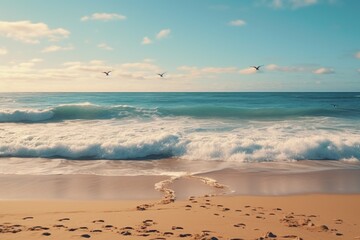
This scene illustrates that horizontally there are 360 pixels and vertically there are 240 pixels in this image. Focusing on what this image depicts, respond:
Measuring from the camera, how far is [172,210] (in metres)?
6.55

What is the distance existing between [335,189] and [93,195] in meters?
5.91

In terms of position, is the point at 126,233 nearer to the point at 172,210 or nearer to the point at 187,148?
the point at 172,210

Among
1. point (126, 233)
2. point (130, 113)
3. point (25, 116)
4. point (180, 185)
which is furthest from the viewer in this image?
point (130, 113)

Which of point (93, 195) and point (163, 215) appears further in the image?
point (93, 195)

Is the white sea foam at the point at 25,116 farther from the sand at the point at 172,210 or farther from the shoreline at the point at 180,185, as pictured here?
the sand at the point at 172,210

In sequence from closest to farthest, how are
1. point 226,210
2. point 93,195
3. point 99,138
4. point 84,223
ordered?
point 84,223 < point 226,210 < point 93,195 < point 99,138

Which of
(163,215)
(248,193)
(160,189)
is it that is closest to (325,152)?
(248,193)

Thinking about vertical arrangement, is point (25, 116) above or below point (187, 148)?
above

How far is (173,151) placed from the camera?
14.2m

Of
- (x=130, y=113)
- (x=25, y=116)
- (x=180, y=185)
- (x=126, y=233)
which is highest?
(x=130, y=113)

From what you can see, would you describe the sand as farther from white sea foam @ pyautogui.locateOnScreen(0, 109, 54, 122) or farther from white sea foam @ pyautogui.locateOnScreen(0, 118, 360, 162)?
white sea foam @ pyautogui.locateOnScreen(0, 109, 54, 122)

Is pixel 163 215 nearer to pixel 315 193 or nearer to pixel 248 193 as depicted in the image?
pixel 248 193

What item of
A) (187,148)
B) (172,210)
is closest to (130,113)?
(187,148)

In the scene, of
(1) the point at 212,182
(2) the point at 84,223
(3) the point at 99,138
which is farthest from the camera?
(3) the point at 99,138
